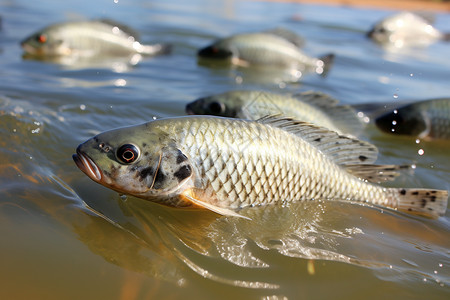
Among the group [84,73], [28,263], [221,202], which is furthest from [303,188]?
[84,73]

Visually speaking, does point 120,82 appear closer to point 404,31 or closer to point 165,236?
point 165,236

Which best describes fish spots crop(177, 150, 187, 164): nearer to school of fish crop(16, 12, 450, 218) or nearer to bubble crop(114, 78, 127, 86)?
school of fish crop(16, 12, 450, 218)

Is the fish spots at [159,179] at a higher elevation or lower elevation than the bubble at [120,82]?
lower

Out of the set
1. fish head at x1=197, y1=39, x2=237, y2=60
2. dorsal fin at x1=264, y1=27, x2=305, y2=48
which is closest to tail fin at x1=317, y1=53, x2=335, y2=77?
dorsal fin at x1=264, y1=27, x2=305, y2=48

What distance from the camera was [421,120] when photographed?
4.97 meters

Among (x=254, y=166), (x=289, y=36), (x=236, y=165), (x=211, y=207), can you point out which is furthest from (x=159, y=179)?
(x=289, y=36)

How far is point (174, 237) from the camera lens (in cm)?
267

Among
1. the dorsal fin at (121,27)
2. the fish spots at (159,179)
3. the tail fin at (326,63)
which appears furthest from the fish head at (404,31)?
the fish spots at (159,179)

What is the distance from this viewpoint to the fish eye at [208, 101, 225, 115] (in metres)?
4.22

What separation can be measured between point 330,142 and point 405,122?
2.12 meters

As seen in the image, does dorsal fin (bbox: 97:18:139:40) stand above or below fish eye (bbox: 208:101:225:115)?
above

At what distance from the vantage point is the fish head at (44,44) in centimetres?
773

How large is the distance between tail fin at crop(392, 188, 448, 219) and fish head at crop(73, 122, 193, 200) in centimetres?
166

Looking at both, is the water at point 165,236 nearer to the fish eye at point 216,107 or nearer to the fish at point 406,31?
the fish eye at point 216,107
